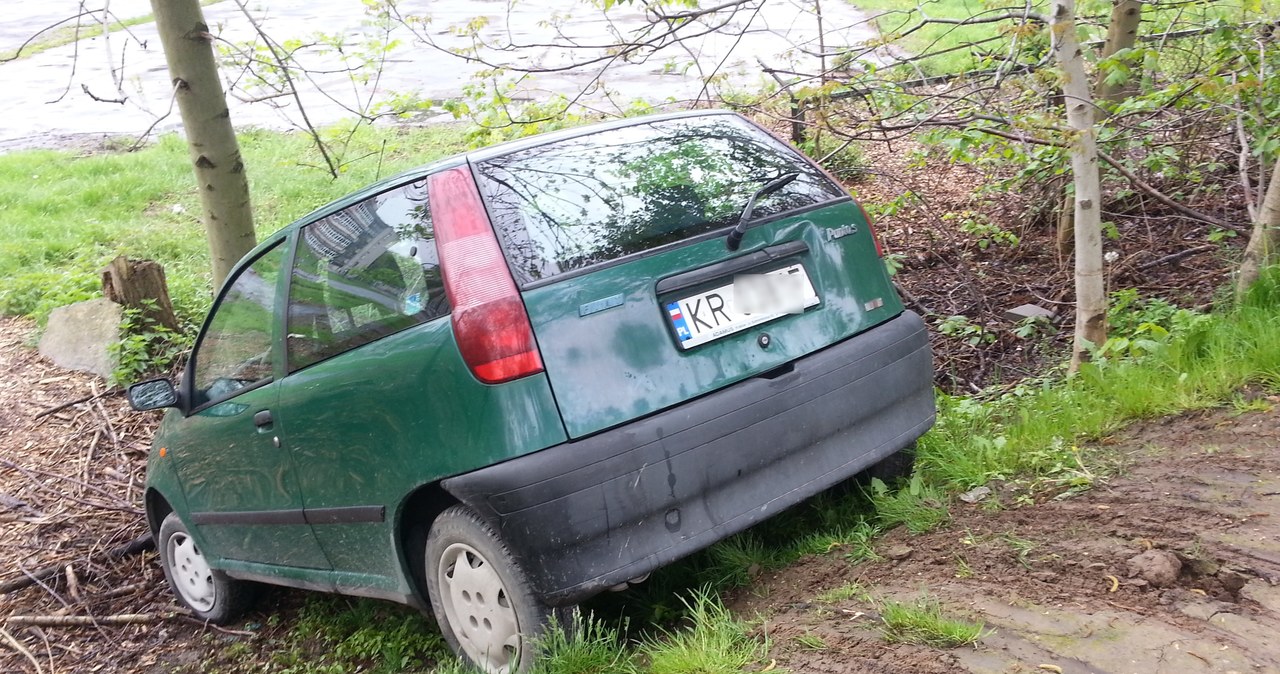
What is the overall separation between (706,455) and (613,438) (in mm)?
298

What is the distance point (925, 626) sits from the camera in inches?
97.7

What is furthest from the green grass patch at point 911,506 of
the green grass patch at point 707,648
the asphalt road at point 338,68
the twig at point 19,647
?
the asphalt road at point 338,68

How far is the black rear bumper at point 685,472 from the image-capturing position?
2570 mm

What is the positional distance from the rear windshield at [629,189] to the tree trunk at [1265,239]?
234 centimetres

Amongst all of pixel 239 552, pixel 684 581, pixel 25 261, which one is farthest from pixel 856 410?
pixel 25 261

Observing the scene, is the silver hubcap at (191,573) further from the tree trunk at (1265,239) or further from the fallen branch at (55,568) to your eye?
the tree trunk at (1265,239)

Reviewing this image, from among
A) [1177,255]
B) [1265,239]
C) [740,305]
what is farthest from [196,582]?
[1177,255]

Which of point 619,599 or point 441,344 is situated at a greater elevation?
point 441,344

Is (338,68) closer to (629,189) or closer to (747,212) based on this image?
(629,189)

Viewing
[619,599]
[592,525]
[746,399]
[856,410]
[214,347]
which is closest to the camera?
[592,525]

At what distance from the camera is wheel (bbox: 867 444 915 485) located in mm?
3541

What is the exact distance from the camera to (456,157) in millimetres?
2973

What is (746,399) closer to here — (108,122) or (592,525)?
(592,525)

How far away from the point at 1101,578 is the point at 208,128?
5.42 metres
